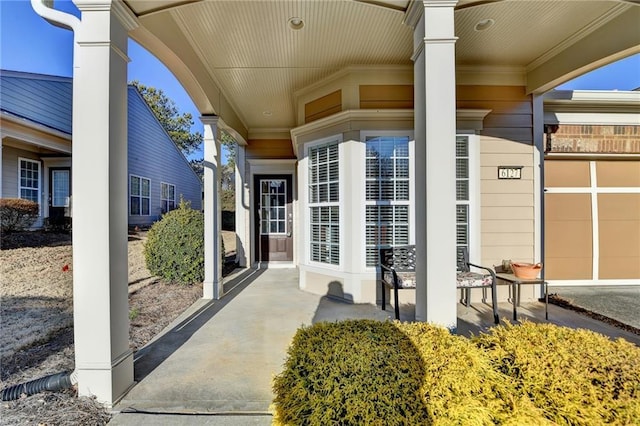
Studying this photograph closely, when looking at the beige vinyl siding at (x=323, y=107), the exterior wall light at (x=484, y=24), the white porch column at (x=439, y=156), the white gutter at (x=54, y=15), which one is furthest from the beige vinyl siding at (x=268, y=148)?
the white porch column at (x=439, y=156)

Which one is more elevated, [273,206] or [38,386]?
[273,206]

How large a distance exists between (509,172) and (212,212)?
4321 mm

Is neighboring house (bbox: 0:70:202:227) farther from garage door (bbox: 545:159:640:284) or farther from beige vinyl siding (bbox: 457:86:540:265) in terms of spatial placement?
garage door (bbox: 545:159:640:284)

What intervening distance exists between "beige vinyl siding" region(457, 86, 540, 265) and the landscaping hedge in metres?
2.67

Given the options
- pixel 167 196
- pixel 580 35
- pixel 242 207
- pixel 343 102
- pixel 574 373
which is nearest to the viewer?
pixel 574 373

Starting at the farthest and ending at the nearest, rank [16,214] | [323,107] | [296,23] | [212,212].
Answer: [16,214], [323,107], [212,212], [296,23]

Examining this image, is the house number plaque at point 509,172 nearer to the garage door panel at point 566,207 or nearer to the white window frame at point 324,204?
the garage door panel at point 566,207

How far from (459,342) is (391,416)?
582 millimetres

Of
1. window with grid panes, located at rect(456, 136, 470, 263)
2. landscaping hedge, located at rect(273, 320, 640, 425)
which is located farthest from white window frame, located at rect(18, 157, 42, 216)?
window with grid panes, located at rect(456, 136, 470, 263)

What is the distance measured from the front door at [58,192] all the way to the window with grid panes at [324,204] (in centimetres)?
812

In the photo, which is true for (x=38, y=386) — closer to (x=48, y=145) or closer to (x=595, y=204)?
(x=595, y=204)

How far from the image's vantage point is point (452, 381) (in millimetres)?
1287

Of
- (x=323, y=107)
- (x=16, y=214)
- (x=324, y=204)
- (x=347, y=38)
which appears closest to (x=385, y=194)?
(x=324, y=204)

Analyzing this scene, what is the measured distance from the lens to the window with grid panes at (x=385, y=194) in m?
4.04
